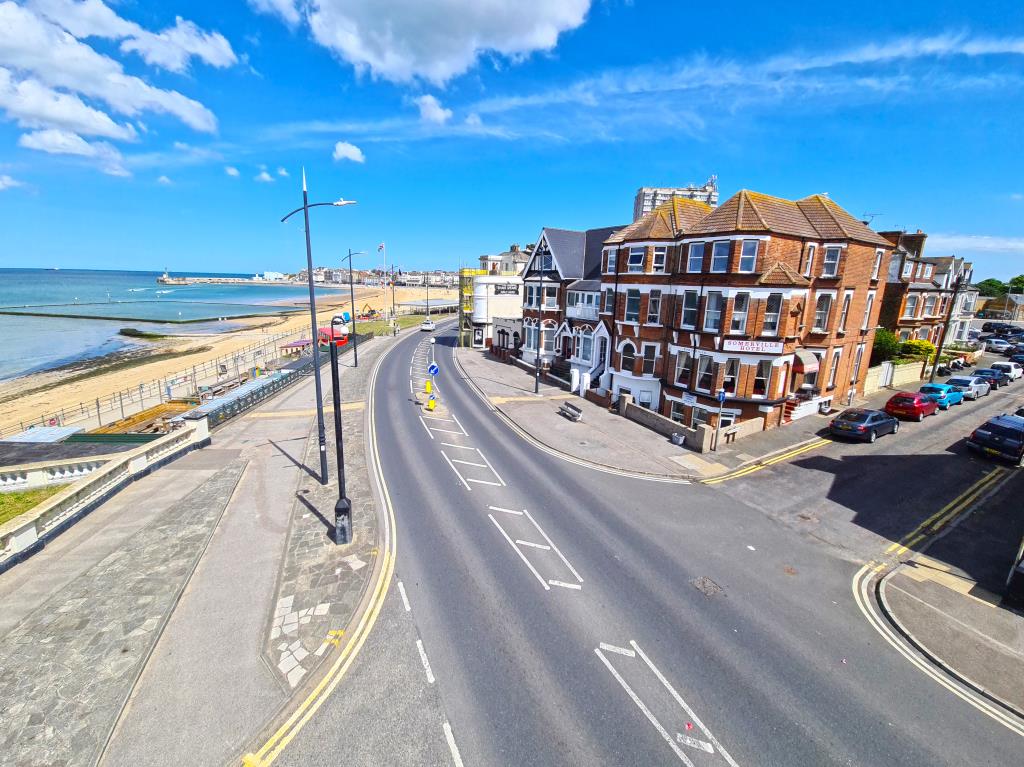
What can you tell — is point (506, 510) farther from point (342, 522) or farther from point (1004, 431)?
point (1004, 431)

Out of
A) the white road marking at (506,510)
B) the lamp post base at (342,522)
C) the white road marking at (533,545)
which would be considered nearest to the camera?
the lamp post base at (342,522)

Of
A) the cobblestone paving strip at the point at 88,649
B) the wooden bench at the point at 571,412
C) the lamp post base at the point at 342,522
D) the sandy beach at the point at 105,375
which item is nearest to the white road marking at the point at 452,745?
the cobblestone paving strip at the point at 88,649

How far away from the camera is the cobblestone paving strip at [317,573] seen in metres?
9.74

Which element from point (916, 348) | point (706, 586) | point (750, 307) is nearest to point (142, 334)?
point (750, 307)

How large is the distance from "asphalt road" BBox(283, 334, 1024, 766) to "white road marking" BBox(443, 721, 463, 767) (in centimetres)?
8

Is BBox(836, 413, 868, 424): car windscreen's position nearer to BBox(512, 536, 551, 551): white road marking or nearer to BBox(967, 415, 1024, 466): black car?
BBox(967, 415, 1024, 466): black car

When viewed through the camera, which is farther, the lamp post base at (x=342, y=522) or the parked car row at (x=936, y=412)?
the parked car row at (x=936, y=412)

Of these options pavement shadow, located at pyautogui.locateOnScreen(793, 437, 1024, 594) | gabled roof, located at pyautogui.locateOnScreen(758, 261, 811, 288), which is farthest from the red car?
gabled roof, located at pyautogui.locateOnScreen(758, 261, 811, 288)

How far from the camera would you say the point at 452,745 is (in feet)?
25.8

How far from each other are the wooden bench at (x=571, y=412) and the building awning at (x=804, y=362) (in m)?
13.0

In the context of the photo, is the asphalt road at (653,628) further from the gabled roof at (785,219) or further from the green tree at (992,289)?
the green tree at (992,289)

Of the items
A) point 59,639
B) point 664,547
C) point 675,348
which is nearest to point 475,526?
point 664,547

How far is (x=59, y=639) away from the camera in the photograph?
31.7 feet

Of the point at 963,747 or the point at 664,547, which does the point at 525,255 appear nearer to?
the point at 664,547
